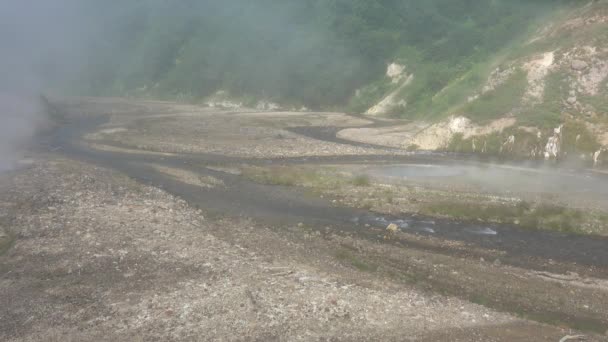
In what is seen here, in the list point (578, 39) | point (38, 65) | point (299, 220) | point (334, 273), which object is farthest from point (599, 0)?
point (38, 65)

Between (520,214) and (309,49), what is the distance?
98.2 m

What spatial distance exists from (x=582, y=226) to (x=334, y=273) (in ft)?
55.4

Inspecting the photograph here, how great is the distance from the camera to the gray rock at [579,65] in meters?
53.2

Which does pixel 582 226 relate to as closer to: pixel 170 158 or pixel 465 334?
pixel 465 334

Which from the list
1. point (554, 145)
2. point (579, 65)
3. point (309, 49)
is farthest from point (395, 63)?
point (554, 145)

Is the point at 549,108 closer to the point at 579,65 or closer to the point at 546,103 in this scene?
the point at 546,103

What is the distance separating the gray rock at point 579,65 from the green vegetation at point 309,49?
13.0m

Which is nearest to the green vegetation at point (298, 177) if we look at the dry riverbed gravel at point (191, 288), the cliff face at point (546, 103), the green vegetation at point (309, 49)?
the dry riverbed gravel at point (191, 288)

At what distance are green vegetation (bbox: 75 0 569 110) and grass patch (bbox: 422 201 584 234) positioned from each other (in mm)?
36366

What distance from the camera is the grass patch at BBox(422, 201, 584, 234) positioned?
3052 centimetres

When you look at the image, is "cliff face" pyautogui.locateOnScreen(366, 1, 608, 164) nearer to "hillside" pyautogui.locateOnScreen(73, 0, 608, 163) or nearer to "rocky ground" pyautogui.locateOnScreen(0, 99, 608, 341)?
"hillside" pyautogui.locateOnScreen(73, 0, 608, 163)

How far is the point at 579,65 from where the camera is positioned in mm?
53281

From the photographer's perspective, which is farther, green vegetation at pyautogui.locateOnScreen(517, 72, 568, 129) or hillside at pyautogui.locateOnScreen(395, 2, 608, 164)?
green vegetation at pyautogui.locateOnScreen(517, 72, 568, 129)

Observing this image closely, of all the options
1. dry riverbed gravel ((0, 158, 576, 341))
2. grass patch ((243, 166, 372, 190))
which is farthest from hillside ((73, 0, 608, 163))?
dry riverbed gravel ((0, 158, 576, 341))
